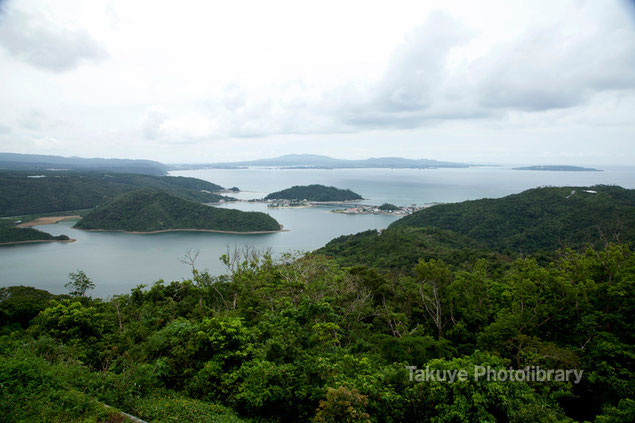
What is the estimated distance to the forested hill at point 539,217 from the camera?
1365 inches

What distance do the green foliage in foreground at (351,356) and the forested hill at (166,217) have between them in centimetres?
4568

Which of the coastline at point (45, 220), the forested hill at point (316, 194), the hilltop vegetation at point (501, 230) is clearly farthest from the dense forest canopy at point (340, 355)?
the forested hill at point (316, 194)

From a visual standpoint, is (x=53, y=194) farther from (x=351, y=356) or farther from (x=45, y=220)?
(x=351, y=356)

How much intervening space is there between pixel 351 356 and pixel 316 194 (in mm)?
90518

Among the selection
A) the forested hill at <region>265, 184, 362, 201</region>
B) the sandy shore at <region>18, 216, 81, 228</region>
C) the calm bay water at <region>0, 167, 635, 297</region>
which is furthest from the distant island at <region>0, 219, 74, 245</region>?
the forested hill at <region>265, 184, 362, 201</region>

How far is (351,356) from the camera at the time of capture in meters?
6.07

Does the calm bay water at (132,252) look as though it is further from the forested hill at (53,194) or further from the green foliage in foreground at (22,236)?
the forested hill at (53,194)

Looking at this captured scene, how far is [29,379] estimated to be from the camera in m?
5.41

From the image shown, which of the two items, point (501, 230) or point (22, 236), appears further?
point (22, 236)

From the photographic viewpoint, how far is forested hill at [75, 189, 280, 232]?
56.7 m

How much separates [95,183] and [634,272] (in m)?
110

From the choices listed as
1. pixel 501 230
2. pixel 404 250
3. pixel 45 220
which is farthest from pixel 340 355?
pixel 45 220

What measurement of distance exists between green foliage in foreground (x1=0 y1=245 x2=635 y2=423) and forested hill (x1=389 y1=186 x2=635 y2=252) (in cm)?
2712

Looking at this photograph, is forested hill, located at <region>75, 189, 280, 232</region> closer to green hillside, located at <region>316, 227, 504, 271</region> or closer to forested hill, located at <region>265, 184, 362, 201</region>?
green hillside, located at <region>316, 227, 504, 271</region>
